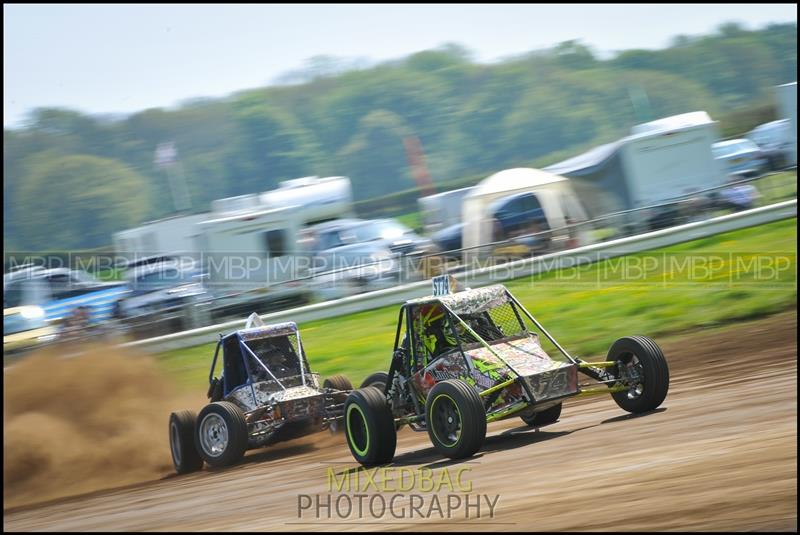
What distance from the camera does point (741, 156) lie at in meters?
23.6

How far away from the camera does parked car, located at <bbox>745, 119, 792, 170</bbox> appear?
22.6 meters

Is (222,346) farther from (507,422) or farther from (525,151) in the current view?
(525,151)

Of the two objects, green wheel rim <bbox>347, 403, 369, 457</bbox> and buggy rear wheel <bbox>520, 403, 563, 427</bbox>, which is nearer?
green wheel rim <bbox>347, 403, 369, 457</bbox>

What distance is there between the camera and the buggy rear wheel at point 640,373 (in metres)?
8.15

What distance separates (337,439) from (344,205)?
12234 mm

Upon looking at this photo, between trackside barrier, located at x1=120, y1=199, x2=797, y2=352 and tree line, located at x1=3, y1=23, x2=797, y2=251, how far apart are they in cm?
4123

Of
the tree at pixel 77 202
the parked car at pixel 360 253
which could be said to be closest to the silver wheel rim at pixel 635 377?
the parked car at pixel 360 253

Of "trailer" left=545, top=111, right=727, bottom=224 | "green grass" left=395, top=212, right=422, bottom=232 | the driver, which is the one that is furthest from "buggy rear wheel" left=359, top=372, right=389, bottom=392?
"green grass" left=395, top=212, right=422, bottom=232

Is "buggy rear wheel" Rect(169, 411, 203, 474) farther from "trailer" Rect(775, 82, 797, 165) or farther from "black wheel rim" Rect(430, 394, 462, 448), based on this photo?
"trailer" Rect(775, 82, 797, 165)

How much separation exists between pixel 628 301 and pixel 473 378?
702 centimetres

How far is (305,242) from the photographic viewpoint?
20516mm

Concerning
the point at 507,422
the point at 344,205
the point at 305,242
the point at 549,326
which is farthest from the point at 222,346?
the point at 344,205

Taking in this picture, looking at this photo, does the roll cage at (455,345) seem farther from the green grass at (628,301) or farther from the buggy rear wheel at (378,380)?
the green grass at (628,301)

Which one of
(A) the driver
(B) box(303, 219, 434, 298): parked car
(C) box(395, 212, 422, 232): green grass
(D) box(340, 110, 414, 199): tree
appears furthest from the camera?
(D) box(340, 110, 414, 199): tree
